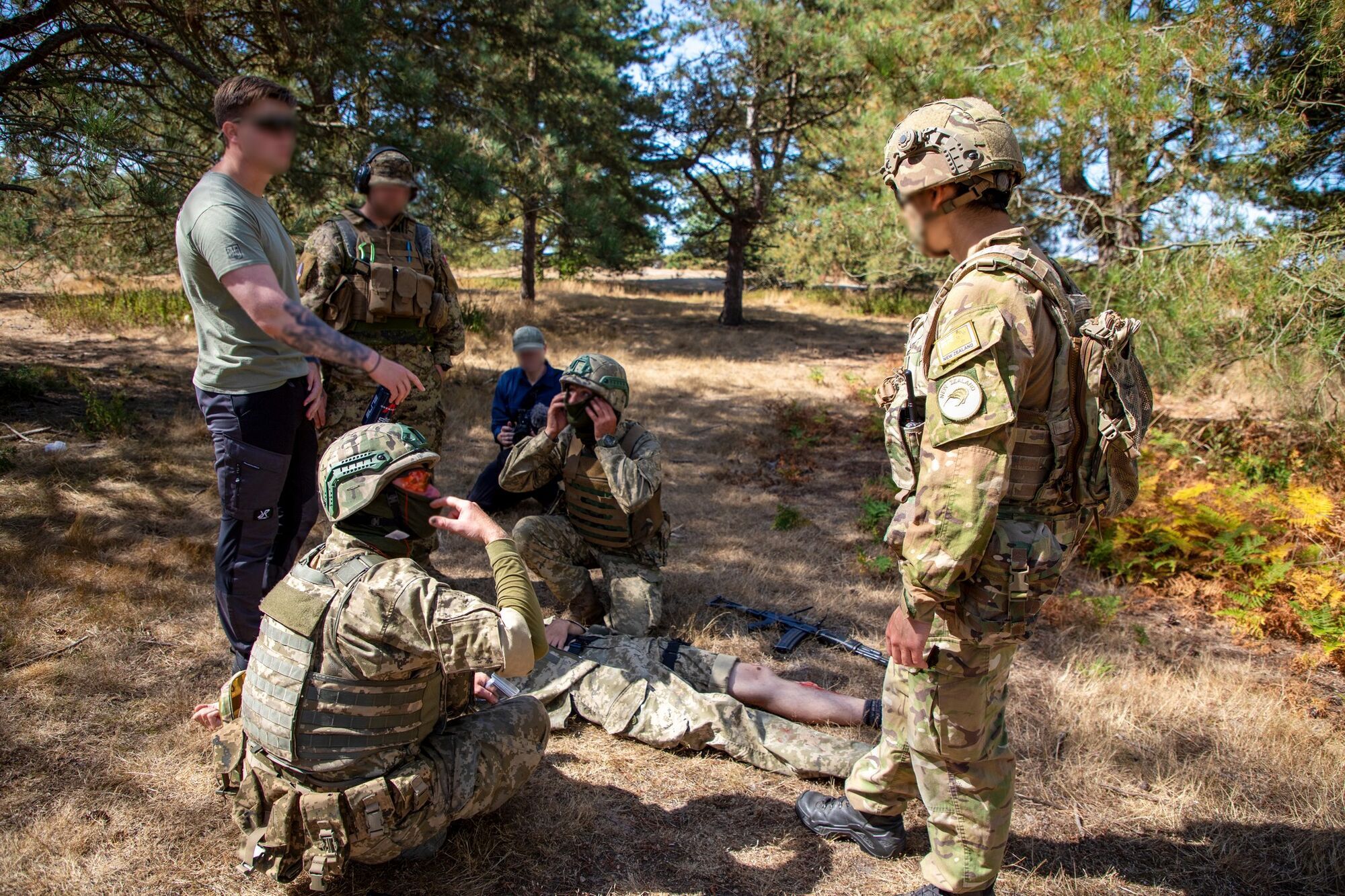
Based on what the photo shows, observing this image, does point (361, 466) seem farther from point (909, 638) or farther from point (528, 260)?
point (528, 260)

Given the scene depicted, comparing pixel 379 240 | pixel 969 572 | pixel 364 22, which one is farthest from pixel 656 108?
pixel 969 572

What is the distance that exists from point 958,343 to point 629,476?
2272mm

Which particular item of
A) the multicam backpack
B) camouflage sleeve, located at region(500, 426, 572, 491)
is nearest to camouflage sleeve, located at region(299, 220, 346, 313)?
camouflage sleeve, located at region(500, 426, 572, 491)

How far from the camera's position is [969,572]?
203 centimetres

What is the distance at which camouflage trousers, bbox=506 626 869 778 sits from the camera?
3.13 metres

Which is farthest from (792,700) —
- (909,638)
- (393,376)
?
(393,376)

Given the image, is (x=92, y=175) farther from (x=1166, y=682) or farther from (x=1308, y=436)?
(x=1308, y=436)

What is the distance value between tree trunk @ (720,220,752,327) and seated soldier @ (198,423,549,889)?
14177mm

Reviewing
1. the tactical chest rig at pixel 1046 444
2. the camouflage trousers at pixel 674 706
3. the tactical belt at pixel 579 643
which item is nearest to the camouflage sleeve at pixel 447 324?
the tactical belt at pixel 579 643

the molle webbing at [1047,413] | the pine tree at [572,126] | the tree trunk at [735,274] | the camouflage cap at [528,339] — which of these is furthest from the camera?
the tree trunk at [735,274]

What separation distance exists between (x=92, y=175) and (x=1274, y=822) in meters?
7.74

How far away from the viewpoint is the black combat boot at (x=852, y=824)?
268 centimetres

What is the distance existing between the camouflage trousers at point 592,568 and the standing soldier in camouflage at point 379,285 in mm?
540

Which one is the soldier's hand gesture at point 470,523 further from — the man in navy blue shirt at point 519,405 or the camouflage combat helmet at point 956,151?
the man in navy blue shirt at point 519,405
